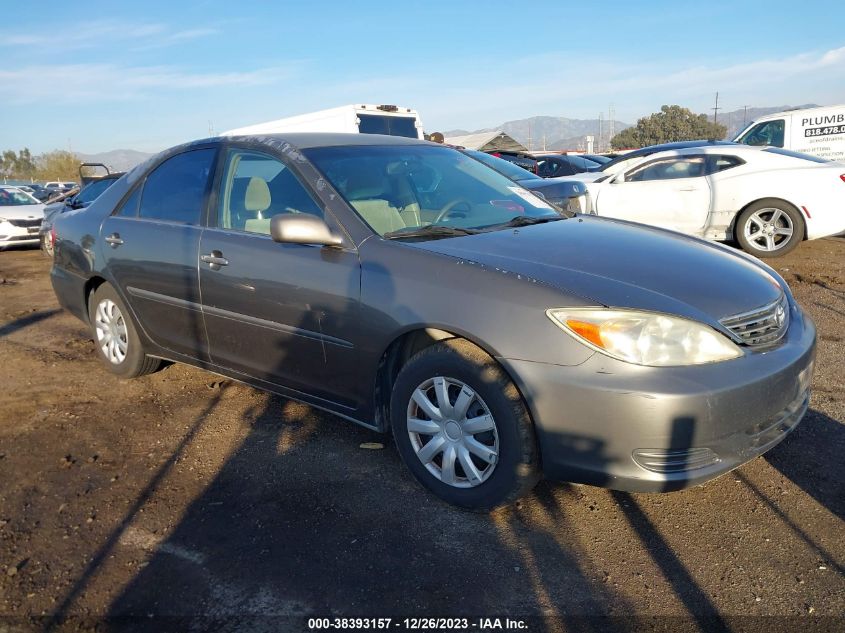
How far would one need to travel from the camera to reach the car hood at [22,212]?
14.0 metres

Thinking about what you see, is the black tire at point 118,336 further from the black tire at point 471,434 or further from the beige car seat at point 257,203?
the black tire at point 471,434

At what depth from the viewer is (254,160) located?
13.1ft

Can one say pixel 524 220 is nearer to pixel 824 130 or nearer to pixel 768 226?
pixel 768 226

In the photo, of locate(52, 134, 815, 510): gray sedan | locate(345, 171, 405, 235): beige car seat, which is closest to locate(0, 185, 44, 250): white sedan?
locate(52, 134, 815, 510): gray sedan

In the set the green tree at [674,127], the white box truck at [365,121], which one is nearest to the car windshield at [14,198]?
the white box truck at [365,121]

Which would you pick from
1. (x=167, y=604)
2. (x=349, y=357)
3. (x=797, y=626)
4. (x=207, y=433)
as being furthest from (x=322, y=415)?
(x=797, y=626)

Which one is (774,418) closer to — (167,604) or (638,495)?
(638,495)

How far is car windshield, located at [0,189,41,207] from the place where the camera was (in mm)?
15294

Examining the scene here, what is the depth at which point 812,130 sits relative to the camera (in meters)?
15.2

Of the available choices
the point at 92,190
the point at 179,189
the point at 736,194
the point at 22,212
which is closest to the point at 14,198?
the point at 22,212

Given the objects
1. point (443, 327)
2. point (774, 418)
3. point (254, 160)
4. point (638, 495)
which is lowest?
point (638, 495)

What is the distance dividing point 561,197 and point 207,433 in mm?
4097

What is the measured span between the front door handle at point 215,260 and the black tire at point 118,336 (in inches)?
42.0

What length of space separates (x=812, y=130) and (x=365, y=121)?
372 inches
